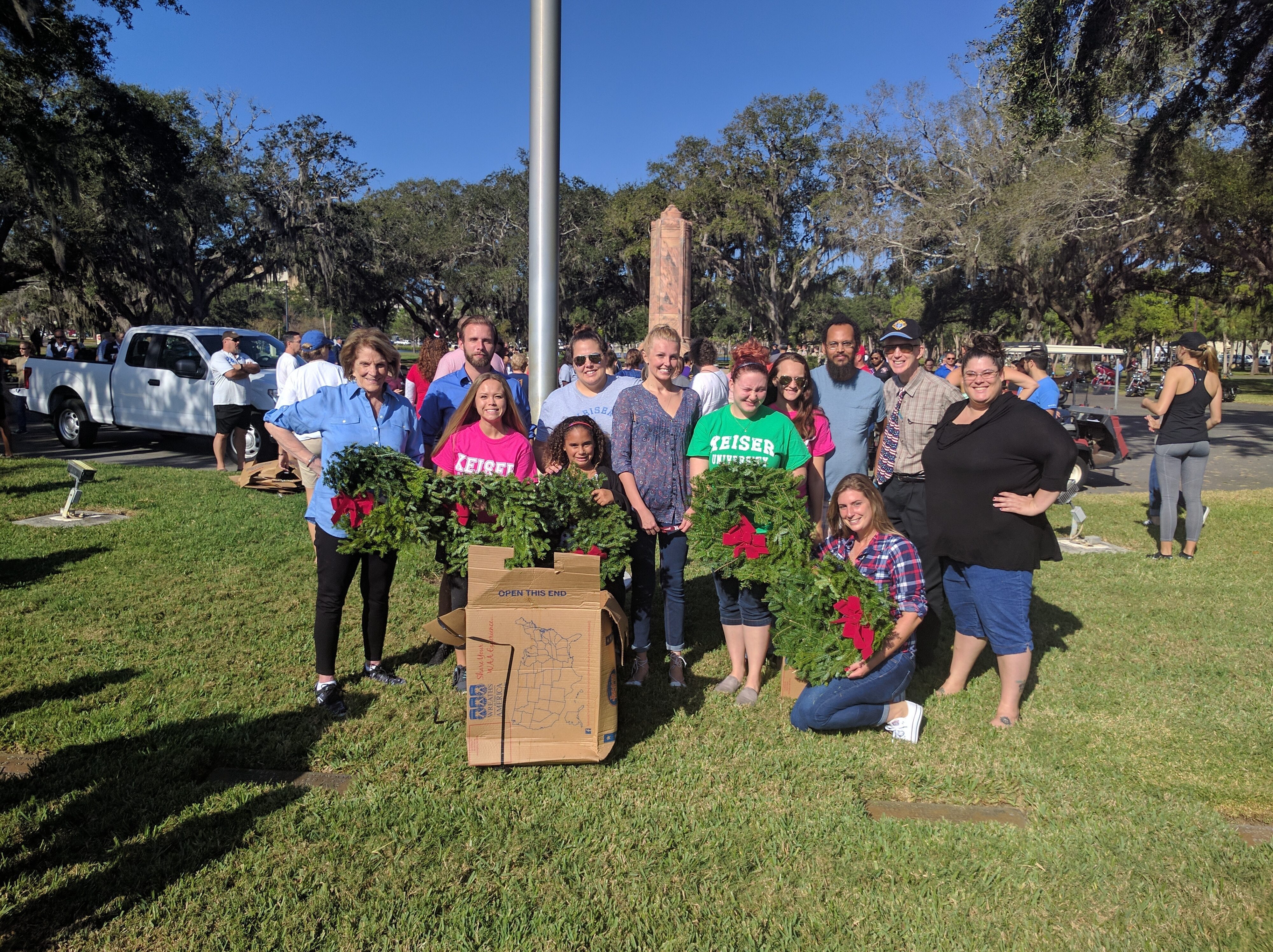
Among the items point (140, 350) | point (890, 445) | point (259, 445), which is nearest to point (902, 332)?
point (890, 445)

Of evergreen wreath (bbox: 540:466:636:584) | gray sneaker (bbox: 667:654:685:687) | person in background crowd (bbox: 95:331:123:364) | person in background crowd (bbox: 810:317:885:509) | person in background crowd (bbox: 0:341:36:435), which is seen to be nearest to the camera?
evergreen wreath (bbox: 540:466:636:584)

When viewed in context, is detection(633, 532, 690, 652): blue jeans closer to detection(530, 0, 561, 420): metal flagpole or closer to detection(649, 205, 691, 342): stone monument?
detection(530, 0, 561, 420): metal flagpole

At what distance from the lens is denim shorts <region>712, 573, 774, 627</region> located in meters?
4.46

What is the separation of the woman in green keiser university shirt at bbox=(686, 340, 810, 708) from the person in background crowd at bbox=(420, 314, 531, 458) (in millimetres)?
1349

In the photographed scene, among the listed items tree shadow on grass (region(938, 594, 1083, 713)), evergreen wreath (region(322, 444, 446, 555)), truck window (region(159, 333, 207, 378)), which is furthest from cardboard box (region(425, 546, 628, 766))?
truck window (region(159, 333, 207, 378))

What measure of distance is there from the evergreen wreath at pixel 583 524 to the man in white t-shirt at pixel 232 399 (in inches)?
349

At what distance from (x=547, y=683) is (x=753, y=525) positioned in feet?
4.27

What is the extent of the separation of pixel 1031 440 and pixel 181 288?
127 ft

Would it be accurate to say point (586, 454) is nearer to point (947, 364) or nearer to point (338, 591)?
point (338, 591)

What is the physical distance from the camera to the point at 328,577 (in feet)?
13.8

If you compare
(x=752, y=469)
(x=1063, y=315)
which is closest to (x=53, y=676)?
(x=752, y=469)

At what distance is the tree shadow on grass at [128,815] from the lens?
9.20 feet

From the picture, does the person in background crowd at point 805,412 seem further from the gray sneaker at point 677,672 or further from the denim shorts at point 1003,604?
the gray sneaker at point 677,672

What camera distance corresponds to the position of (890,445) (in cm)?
517
